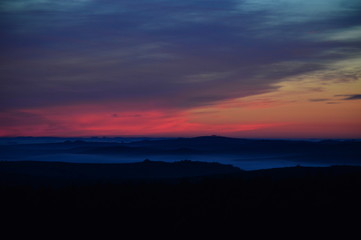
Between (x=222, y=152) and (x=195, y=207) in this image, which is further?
(x=222, y=152)

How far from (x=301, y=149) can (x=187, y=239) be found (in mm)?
51795

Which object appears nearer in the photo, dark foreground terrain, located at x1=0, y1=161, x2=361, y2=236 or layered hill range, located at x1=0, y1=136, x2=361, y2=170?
dark foreground terrain, located at x1=0, y1=161, x2=361, y2=236

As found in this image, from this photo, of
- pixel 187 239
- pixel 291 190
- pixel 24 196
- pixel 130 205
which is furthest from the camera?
pixel 291 190

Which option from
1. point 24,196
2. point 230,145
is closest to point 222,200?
point 24,196

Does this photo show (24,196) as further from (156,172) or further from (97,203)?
(156,172)

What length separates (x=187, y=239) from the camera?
8305 mm

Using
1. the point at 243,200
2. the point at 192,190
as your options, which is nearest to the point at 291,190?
the point at 243,200

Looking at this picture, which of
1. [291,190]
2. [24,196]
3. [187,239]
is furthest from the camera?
[291,190]

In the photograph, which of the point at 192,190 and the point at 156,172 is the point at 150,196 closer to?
the point at 192,190

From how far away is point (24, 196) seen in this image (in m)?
10.9

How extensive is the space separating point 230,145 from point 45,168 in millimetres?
44649

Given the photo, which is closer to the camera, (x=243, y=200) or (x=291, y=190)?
(x=243, y=200)

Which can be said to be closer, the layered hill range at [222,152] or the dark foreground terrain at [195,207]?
the dark foreground terrain at [195,207]

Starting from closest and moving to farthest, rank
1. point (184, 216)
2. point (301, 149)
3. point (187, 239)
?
point (187, 239) < point (184, 216) < point (301, 149)
